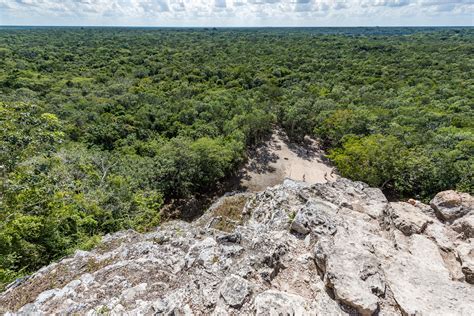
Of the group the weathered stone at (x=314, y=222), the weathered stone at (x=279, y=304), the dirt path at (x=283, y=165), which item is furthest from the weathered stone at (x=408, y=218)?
the dirt path at (x=283, y=165)

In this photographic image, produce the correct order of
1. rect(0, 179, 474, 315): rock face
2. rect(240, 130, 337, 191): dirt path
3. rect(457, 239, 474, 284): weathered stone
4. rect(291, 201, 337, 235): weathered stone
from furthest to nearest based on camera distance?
rect(240, 130, 337, 191): dirt path → rect(291, 201, 337, 235): weathered stone → rect(457, 239, 474, 284): weathered stone → rect(0, 179, 474, 315): rock face

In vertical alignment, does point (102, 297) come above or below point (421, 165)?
above

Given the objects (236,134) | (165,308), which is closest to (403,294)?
(165,308)

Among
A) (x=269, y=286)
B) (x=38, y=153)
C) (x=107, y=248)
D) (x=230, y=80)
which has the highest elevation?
(x=38, y=153)

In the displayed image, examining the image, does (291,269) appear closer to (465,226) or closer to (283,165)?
(465,226)

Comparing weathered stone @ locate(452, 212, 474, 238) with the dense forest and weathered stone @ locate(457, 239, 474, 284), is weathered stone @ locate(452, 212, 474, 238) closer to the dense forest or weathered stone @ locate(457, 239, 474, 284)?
weathered stone @ locate(457, 239, 474, 284)

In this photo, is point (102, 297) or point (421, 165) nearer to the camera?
point (102, 297)

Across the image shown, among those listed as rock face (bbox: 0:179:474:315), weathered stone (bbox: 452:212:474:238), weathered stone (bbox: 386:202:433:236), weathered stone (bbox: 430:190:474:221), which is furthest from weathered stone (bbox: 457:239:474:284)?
weathered stone (bbox: 430:190:474:221)

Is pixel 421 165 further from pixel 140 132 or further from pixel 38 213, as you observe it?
pixel 140 132
